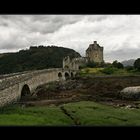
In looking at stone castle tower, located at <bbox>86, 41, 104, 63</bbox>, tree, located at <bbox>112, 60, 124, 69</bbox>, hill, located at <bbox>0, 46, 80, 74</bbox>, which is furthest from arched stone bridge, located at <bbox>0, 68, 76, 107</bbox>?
stone castle tower, located at <bbox>86, 41, 104, 63</bbox>

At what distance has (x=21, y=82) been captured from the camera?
1319 inches

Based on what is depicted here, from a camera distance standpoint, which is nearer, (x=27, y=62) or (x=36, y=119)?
(x=36, y=119)

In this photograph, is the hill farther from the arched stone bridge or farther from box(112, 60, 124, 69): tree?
the arched stone bridge

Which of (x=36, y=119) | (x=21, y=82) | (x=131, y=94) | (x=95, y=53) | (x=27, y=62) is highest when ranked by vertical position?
(x=95, y=53)

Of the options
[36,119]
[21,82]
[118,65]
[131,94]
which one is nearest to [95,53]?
[118,65]

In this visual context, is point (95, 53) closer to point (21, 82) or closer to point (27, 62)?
point (27, 62)

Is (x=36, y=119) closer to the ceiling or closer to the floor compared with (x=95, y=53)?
closer to the floor

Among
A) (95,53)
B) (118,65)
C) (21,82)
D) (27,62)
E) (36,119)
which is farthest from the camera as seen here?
(27,62)

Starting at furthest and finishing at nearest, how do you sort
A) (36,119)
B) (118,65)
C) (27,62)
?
1. (27,62)
2. (118,65)
3. (36,119)

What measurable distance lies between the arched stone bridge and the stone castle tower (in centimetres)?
3441

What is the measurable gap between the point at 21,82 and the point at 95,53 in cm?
7084

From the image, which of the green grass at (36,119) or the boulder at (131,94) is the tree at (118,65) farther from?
the green grass at (36,119)
